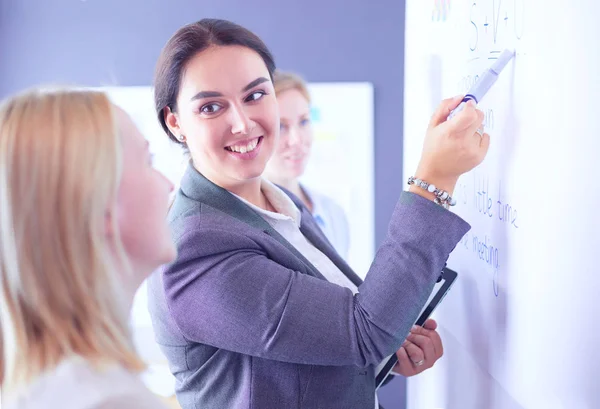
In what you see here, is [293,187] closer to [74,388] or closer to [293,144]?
[293,144]

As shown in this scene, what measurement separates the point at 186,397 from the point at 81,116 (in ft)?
1.92

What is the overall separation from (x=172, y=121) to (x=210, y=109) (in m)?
0.10

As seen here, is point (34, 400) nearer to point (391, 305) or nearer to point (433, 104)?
point (391, 305)

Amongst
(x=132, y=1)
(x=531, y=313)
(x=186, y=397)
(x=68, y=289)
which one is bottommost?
(x=186, y=397)

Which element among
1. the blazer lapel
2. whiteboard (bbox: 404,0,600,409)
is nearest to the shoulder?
the blazer lapel

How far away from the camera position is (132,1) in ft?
9.90

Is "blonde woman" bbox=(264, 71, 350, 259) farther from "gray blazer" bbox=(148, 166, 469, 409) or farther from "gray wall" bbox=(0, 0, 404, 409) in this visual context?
"gray blazer" bbox=(148, 166, 469, 409)

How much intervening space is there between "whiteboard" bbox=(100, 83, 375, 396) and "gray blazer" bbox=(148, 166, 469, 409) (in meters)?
2.02

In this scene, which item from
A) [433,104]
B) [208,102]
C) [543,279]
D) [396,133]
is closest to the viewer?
[543,279]

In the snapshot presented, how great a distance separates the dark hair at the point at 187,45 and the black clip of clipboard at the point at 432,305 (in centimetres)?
53

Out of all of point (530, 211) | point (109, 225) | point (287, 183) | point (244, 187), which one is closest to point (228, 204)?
point (244, 187)

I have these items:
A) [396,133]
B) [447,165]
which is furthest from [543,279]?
[396,133]

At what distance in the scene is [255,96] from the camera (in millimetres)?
1117

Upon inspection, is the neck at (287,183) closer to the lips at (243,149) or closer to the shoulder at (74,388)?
the lips at (243,149)
